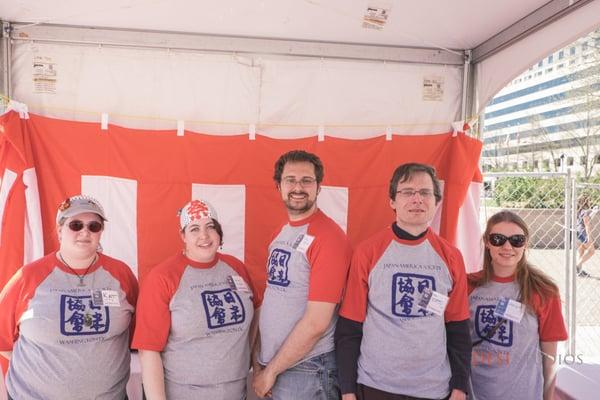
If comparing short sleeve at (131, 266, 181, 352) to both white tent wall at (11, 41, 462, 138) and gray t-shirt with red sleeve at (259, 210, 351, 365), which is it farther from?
white tent wall at (11, 41, 462, 138)

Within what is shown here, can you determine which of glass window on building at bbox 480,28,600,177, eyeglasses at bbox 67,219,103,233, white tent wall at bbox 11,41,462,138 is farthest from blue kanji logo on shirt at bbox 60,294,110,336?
glass window on building at bbox 480,28,600,177

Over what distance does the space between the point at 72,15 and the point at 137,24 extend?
13.4 inches

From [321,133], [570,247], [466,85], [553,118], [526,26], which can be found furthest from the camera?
[553,118]

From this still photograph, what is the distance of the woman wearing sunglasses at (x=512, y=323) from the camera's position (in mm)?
1790

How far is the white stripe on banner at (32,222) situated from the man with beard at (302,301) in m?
1.49

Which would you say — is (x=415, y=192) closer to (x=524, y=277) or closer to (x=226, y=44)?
(x=524, y=277)

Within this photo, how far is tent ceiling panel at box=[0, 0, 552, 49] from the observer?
2287 mm

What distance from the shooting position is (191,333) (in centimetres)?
171

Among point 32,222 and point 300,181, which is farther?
point 32,222

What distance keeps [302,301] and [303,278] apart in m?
0.09

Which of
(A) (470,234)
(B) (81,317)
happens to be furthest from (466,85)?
(B) (81,317)

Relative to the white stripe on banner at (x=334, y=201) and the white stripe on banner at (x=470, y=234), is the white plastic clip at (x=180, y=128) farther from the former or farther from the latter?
the white stripe on banner at (x=470, y=234)

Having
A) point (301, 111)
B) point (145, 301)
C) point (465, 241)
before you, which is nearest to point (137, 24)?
point (301, 111)

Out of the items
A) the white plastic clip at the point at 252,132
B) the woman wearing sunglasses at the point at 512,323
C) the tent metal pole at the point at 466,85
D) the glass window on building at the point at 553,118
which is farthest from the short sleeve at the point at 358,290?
the glass window on building at the point at 553,118
